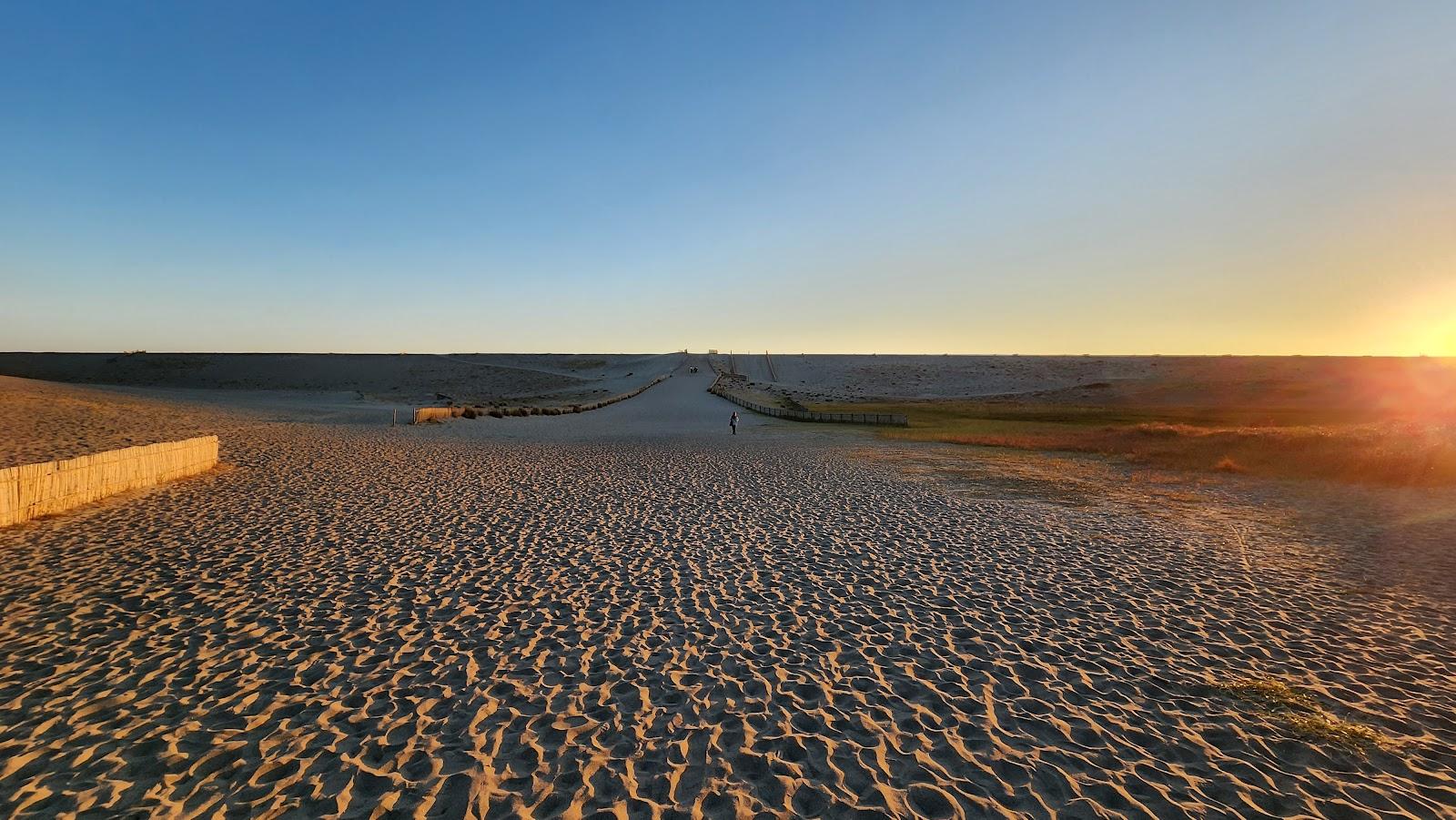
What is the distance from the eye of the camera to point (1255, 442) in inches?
948

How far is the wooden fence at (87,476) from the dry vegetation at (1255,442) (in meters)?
27.7

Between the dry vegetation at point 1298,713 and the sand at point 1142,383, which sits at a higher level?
the sand at point 1142,383

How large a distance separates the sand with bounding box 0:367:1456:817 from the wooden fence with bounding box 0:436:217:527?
2.08ft

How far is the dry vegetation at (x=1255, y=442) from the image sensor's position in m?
19.2

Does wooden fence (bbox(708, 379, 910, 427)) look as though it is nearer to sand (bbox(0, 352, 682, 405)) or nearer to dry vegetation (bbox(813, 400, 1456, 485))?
dry vegetation (bbox(813, 400, 1456, 485))

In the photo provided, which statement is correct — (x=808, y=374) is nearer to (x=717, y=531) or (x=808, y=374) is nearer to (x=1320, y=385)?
(x=1320, y=385)

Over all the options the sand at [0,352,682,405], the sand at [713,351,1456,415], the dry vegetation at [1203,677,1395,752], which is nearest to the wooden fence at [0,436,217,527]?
the dry vegetation at [1203,677,1395,752]

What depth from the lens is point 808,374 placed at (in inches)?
4818

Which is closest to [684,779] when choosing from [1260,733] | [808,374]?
[1260,733]

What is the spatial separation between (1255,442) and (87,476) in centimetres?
3580

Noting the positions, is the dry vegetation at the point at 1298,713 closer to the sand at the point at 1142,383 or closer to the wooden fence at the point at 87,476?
the wooden fence at the point at 87,476

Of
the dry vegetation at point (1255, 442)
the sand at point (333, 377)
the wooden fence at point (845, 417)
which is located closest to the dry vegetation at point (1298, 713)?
the dry vegetation at point (1255, 442)

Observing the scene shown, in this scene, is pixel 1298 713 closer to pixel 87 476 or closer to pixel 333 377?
pixel 87 476

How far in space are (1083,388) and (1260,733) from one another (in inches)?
3062
